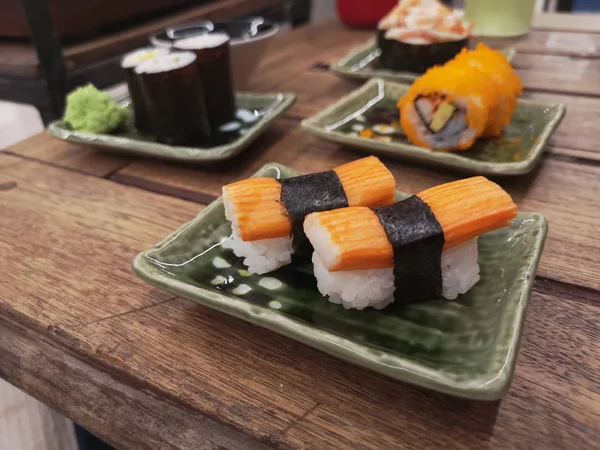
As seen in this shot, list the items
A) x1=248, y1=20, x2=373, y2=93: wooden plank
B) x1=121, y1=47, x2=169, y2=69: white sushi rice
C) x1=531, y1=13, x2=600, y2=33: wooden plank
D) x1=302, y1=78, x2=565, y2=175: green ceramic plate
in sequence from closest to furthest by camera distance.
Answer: x1=302, y1=78, x2=565, y2=175: green ceramic plate
x1=121, y1=47, x2=169, y2=69: white sushi rice
x1=248, y1=20, x2=373, y2=93: wooden plank
x1=531, y1=13, x2=600, y2=33: wooden plank

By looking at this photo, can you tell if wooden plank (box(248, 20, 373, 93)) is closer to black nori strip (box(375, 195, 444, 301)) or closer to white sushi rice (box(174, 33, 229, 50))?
white sushi rice (box(174, 33, 229, 50))

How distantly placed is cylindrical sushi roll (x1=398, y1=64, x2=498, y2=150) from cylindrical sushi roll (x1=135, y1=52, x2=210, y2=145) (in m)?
0.45

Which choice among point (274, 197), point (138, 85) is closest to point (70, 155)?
point (138, 85)

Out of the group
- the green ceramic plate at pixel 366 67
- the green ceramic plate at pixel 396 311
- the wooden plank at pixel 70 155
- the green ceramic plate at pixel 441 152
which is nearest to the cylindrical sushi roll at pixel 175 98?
the wooden plank at pixel 70 155

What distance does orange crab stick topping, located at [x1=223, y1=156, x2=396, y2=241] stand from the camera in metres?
0.68

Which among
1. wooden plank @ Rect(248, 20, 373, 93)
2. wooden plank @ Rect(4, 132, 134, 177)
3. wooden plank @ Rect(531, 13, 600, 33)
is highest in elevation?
wooden plank @ Rect(531, 13, 600, 33)

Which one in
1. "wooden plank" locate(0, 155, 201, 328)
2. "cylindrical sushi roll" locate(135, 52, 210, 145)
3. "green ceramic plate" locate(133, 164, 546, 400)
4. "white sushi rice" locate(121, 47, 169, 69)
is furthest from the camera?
"white sushi rice" locate(121, 47, 169, 69)

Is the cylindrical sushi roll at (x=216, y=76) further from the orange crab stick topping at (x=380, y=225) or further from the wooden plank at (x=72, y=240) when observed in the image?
the orange crab stick topping at (x=380, y=225)

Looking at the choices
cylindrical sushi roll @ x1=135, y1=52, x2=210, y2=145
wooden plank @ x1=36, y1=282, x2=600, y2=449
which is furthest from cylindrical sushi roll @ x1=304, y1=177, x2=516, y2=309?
cylindrical sushi roll @ x1=135, y1=52, x2=210, y2=145

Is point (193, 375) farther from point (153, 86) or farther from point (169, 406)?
point (153, 86)

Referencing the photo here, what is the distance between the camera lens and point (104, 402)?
0.67m

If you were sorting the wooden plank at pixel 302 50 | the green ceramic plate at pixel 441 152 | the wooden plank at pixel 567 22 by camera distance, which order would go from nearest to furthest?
the green ceramic plate at pixel 441 152, the wooden plank at pixel 302 50, the wooden plank at pixel 567 22

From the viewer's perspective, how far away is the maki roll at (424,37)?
4.57 ft

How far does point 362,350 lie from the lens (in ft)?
1.79
